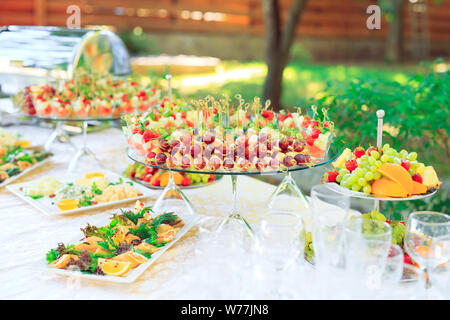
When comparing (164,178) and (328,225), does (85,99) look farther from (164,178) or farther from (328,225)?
(328,225)

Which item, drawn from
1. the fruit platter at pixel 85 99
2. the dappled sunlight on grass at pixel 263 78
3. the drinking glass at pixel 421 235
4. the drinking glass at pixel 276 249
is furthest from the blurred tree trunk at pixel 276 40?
the drinking glass at pixel 276 249

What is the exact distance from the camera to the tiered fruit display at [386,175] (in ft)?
5.57

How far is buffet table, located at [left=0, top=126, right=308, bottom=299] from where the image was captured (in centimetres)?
155

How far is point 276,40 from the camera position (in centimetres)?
579

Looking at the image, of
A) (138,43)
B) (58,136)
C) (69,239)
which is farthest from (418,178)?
(138,43)

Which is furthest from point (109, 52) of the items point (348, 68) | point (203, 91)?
point (348, 68)

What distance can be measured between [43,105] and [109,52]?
2.93ft

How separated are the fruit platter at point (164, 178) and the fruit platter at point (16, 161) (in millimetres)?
618

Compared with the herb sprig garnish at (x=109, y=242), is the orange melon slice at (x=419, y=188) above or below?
above

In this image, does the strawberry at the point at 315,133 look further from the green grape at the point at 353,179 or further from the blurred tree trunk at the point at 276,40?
the blurred tree trunk at the point at 276,40

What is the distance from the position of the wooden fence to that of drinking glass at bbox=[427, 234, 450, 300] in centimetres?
808

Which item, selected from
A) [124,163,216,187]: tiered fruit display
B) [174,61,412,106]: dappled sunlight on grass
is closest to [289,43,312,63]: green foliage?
[174,61,412,106]: dappled sunlight on grass

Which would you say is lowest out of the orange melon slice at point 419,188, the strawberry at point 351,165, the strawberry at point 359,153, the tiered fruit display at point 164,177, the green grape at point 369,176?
the tiered fruit display at point 164,177
